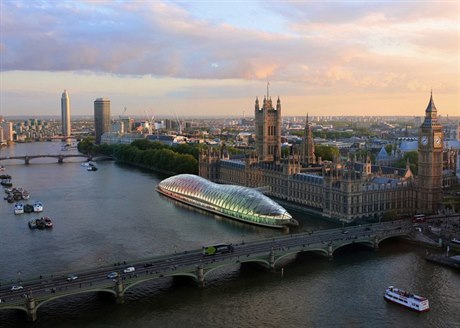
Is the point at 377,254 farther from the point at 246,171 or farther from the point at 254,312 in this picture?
the point at 246,171

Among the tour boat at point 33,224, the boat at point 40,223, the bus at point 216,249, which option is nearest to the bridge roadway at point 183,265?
the bus at point 216,249

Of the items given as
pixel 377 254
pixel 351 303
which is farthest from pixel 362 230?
pixel 351 303

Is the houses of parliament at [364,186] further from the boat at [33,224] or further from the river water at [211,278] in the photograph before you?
the boat at [33,224]

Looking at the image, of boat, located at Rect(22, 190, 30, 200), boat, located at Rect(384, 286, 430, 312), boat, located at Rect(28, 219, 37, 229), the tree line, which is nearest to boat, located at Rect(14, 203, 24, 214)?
boat, located at Rect(28, 219, 37, 229)

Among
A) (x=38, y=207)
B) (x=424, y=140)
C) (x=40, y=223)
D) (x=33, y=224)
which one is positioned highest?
(x=424, y=140)

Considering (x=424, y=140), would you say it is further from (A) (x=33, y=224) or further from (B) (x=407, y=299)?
(A) (x=33, y=224)

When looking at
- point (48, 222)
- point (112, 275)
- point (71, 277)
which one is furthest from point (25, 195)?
point (112, 275)
